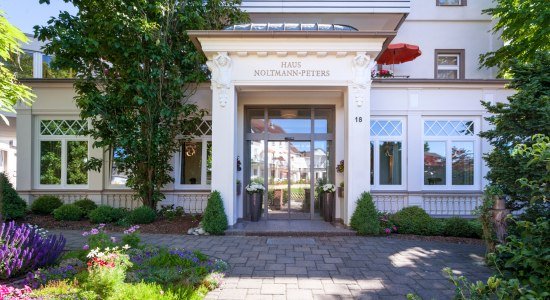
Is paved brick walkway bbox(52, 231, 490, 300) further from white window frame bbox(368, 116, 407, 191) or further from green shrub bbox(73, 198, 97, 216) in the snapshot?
white window frame bbox(368, 116, 407, 191)

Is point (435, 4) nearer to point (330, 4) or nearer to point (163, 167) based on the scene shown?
point (330, 4)

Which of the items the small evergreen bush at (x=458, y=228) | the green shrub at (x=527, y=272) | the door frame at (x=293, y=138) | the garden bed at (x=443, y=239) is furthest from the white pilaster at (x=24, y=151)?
the small evergreen bush at (x=458, y=228)

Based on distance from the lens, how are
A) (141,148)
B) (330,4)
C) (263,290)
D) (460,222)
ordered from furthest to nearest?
(330,4) < (141,148) < (460,222) < (263,290)

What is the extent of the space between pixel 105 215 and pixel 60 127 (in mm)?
3538

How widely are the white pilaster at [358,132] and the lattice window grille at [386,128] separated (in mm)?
1751

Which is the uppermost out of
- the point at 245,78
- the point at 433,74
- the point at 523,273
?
the point at 433,74

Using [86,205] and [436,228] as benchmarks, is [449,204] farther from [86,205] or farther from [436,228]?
[86,205]

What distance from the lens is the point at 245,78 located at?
27.7ft

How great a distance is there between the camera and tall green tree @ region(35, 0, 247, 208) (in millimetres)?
8484

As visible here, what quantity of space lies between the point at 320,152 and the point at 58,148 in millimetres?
7886

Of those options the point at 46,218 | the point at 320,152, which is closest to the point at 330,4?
the point at 320,152

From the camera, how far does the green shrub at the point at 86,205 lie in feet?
30.9

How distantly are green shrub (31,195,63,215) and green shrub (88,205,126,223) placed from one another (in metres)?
1.57

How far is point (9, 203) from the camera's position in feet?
28.6
